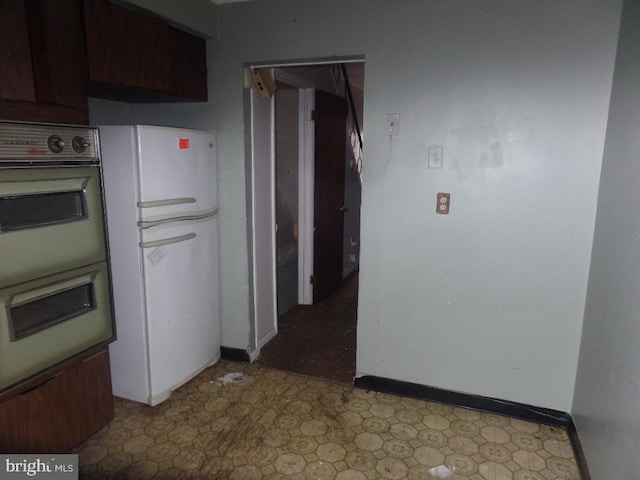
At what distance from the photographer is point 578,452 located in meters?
2.09

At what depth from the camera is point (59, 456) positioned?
195cm

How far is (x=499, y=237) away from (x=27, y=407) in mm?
2372

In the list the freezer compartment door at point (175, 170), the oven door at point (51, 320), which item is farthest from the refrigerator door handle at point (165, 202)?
the oven door at point (51, 320)

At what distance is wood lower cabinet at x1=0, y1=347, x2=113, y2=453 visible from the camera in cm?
177

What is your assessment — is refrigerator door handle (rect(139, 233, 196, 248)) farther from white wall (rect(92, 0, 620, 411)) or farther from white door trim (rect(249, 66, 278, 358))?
white wall (rect(92, 0, 620, 411))

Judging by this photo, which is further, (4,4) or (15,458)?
(15,458)

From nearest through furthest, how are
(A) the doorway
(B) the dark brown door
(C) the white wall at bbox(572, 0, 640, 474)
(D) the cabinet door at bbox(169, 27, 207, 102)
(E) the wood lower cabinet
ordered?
(C) the white wall at bbox(572, 0, 640, 474), (E) the wood lower cabinet, (D) the cabinet door at bbox(169, 27, 207, 102), (A) the doorway, (B) the dark brown door

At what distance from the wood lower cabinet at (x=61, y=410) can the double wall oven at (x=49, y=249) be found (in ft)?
0.35

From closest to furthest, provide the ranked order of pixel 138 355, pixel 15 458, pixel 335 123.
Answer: pixel 15 458, pixel 138 355, pixel 335 123

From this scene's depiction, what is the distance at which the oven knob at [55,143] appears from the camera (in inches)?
70.1

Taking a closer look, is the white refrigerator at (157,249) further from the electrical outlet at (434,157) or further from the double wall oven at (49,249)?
the electrical outlet at (434,157)

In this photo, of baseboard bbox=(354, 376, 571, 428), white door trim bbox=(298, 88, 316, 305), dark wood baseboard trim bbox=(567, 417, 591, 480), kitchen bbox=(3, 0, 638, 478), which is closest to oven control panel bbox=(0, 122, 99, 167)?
kitchen bbox=(3, 0, 638, 478)

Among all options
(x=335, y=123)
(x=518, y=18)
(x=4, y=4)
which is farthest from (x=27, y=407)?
(x=335, y=123)

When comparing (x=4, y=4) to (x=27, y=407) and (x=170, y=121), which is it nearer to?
(x=170, y=121)
